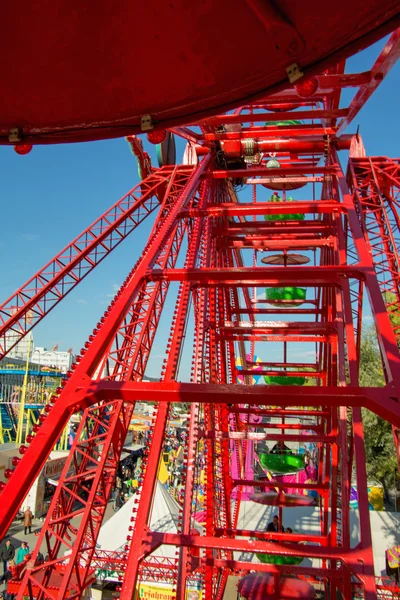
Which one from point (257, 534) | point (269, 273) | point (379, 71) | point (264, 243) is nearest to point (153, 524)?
point (257, 534)

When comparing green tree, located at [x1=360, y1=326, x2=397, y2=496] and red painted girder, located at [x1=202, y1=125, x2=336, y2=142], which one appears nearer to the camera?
red painted girder, located at [x1=202, y1=125, x2=336, y2=142]

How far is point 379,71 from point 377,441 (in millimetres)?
18896

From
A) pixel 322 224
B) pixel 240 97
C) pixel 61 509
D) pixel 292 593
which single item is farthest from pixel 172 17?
pixel 292 593

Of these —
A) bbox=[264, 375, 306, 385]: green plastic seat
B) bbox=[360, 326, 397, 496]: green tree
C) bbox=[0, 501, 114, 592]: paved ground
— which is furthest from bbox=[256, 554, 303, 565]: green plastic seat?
bbox=[360, 326, 397, 496]: green tree

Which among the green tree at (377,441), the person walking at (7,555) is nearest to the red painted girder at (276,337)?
the person walking at (7,555)

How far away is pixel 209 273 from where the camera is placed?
611 cm

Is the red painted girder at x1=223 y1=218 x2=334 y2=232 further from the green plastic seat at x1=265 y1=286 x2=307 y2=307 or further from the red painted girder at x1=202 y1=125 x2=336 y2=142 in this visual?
the red painted girder at x1=202 y1=125 x2=336 y2=142

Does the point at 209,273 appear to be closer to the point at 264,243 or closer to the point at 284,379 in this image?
the point at 264,243

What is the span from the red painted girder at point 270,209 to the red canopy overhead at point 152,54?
4.99 metres

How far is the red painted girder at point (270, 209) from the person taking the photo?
26.0 feet

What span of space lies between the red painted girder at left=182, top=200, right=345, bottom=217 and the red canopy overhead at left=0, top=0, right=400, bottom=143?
4990 mm

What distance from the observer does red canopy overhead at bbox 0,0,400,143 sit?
2.39m

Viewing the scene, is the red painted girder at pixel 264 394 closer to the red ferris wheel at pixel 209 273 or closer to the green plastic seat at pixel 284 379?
the red ferris wheel at pixel 209 273

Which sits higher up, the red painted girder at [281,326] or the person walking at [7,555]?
the red painted girder at [281,326]
